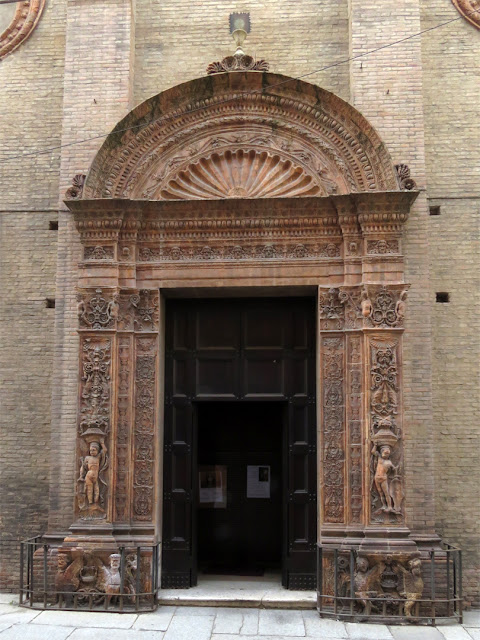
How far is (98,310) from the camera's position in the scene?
9.31 metres

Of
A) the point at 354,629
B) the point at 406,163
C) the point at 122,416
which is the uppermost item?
the point at 406,163

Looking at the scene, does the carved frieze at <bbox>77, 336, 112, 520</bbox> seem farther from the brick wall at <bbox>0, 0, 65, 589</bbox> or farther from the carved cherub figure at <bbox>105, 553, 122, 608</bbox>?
the brick wall at <bbox>0, 0, 65, 589</bbox>

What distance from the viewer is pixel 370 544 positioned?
28.1 feet

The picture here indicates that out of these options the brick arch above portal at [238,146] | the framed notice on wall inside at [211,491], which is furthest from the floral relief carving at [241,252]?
the framed notice on wall inside at [211,491]

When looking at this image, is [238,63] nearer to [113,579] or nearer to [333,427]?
[333,427]

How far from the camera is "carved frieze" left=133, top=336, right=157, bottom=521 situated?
30.3 ft

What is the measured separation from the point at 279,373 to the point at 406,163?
3469 millimetres

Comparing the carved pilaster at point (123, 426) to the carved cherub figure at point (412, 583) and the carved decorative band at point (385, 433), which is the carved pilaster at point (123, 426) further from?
the carved cherub figure at point (412, 583)

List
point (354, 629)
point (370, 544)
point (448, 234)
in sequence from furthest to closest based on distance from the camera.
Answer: point (448, 234) < point (370, 544) < point (354, 629)

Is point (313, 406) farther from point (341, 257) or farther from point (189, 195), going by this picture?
point (189, 195)

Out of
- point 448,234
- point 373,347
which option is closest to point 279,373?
point 373,347

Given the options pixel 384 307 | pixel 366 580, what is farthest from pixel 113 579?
pixel 384 307

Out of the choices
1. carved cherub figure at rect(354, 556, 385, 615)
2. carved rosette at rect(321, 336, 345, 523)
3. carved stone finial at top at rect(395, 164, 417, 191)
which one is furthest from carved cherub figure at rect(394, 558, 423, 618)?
carved stone finial at top at rect(395, 164, 417, 191)

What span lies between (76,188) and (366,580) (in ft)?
21.3
